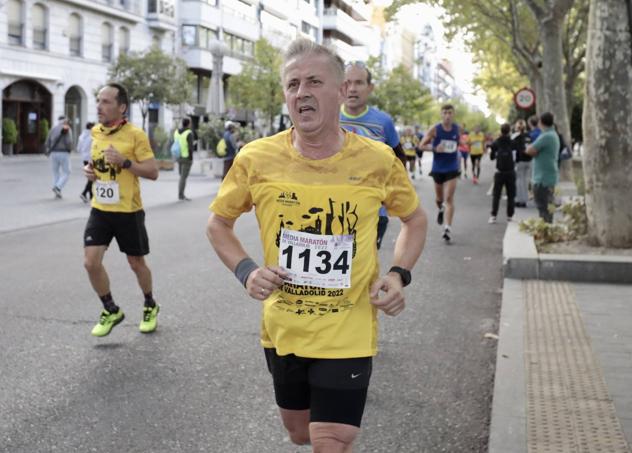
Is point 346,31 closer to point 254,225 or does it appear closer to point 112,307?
point 254,225

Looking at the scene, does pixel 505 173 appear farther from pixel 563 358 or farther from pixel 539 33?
pixel 539 33

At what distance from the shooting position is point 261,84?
48406mm

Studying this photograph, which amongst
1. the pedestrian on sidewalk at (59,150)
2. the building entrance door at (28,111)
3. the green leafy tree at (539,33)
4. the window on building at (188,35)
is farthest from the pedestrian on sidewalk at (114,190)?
the window on building at (188,35)

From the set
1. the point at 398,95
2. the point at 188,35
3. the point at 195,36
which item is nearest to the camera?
the point at 188,35

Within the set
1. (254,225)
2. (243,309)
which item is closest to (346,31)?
(254,225)

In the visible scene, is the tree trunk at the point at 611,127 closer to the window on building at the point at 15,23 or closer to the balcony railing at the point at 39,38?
the window on building at the point at 15,23

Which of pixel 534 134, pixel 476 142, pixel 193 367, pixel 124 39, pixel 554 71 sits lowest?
pixel 193 367

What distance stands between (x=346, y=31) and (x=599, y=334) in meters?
79.8

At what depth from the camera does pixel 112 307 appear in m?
6.24

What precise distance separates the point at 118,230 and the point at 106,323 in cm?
69

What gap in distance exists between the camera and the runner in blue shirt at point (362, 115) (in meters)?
6.09

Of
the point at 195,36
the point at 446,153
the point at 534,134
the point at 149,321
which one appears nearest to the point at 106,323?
the point at 149,321

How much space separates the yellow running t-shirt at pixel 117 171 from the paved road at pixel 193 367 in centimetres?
100

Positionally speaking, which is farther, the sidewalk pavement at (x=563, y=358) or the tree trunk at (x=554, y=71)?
the tree trunk at (x=554, y=71)
